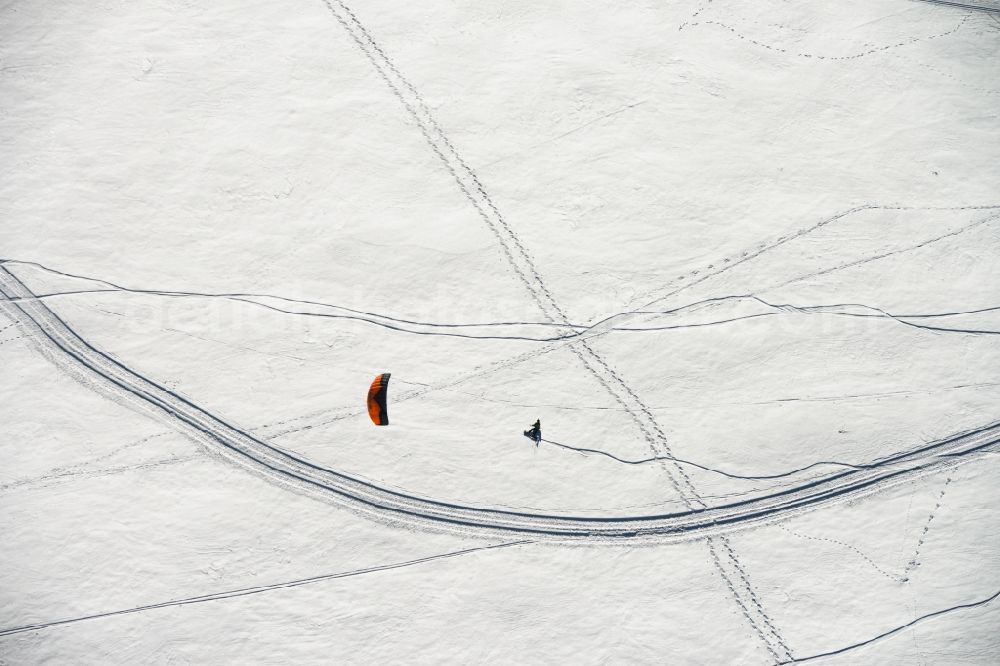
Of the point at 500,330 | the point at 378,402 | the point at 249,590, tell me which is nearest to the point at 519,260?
the point at 500,330

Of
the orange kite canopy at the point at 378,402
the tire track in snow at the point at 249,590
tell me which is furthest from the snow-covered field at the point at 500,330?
the orange kite canopy at the point at 378,402

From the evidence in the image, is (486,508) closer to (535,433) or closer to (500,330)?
(535,433)

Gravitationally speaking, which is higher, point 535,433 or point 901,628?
point 535,433

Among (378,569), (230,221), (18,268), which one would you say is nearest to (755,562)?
(378,569)

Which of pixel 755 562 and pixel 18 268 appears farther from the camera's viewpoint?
pixel 18 268

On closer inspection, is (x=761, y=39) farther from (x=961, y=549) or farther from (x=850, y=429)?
Answer: (x=961, y=549)

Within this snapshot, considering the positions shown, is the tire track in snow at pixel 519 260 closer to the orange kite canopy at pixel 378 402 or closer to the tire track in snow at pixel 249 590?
the tire track in snow at pixel 249 590
